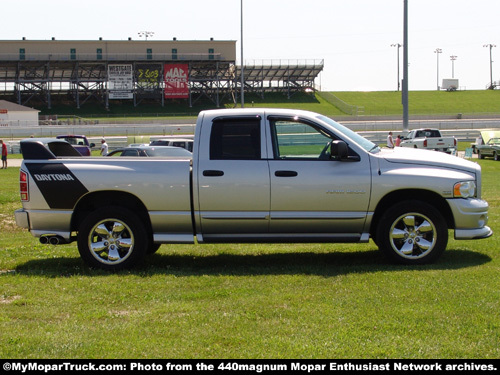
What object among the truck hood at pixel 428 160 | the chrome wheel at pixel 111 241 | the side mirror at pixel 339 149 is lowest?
the chrome wheel at pixel 111 241

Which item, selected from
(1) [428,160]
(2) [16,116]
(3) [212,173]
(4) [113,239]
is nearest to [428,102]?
(2) [16,116]

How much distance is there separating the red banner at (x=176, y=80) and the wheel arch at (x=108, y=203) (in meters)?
78.5

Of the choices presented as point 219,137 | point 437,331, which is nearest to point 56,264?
point 219,137

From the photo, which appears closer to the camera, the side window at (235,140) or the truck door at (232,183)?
the truck door at (232,183)

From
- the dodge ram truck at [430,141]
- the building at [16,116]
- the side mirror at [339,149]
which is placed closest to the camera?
the side mirror at [339,149]

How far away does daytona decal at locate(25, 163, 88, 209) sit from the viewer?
26.0 ft

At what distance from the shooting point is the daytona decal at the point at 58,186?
7.92 metres

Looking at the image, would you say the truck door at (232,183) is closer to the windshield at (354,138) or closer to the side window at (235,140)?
the side window at (235,140)

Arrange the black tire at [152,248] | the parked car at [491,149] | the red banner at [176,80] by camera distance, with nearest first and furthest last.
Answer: the black tire at [152,248]
the parked car at [491,149]
the red banner at [176,80]

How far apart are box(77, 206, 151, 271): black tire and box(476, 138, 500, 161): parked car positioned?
100 feet

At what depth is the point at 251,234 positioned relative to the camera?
785 centimetres

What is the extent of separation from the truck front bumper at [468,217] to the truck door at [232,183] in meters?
2.27

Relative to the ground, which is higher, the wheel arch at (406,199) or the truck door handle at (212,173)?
the truck door handle at (212,173)

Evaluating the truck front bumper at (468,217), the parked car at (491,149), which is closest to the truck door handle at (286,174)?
the truck front bumper at (468,217)
